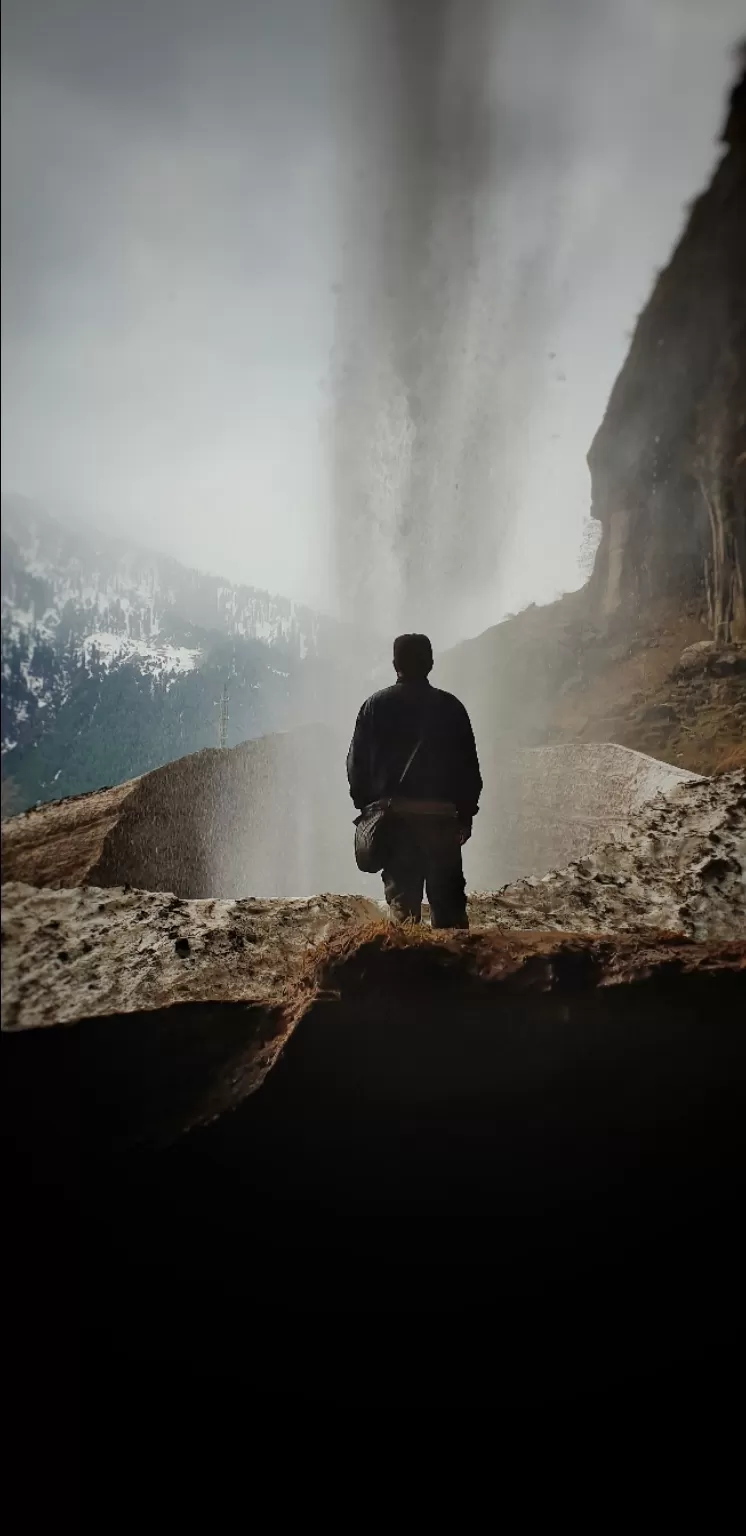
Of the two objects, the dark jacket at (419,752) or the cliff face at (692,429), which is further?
the cliff face at (692,429)

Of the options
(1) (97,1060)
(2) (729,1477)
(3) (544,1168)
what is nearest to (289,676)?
(1) (97,1060)

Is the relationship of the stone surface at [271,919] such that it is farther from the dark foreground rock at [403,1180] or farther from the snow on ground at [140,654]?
the snow on ground at [140,654]

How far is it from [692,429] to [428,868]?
15856mm

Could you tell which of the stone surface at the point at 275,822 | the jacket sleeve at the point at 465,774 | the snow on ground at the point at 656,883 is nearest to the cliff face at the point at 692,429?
the stone surface at the point at 275,822

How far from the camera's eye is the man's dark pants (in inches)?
118

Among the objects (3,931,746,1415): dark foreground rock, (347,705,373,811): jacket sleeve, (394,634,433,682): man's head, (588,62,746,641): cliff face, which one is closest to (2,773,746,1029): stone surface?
(3,931,746,1415): dark foreground rock

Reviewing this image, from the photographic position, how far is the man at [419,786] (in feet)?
9.92

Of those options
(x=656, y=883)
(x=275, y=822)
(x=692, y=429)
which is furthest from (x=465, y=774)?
(x=692, y=429)

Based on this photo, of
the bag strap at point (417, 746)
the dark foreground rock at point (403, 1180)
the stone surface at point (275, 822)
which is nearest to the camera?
the dark foreground rock at point (403, 1180)

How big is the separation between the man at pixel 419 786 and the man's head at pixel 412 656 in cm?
9

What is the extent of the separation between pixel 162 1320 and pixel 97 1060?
1.66 ft

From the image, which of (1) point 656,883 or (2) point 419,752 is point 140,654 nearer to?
(2) point 419,752

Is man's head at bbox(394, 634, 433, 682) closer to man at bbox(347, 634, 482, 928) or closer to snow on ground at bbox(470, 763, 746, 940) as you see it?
man at bbox(347, 634, 482, 928)

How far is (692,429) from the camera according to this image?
14375mm
